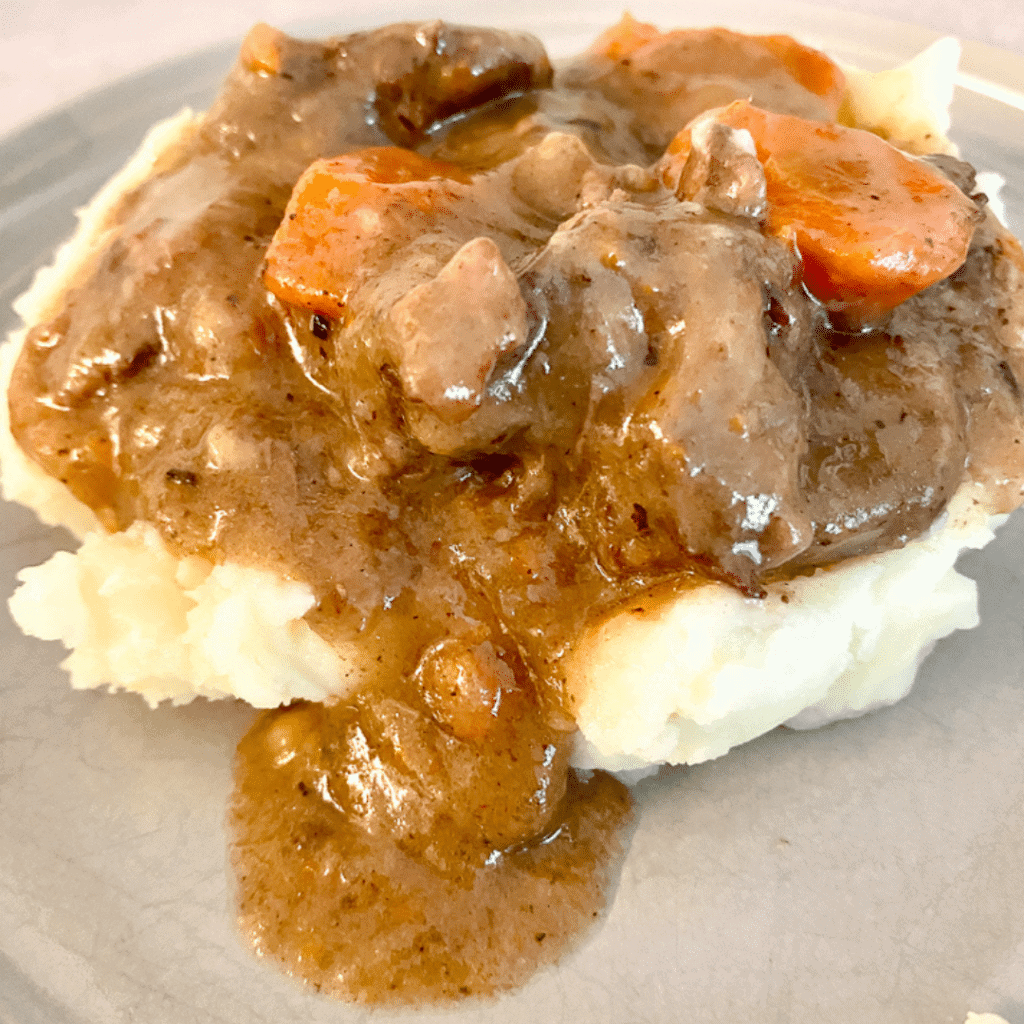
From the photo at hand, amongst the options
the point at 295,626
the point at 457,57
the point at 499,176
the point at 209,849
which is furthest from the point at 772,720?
the point at 457,57

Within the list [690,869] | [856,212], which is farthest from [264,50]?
[690,869]

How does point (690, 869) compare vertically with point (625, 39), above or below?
below

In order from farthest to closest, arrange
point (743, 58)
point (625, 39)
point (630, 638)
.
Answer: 1. point (625, 39)
2. point (743, 58)
3. point (630, 638)

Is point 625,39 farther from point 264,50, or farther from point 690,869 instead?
point 690,869

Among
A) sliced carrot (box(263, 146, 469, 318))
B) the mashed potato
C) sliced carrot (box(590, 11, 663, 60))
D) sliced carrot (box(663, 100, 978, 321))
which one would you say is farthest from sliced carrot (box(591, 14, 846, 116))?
the mashed potato

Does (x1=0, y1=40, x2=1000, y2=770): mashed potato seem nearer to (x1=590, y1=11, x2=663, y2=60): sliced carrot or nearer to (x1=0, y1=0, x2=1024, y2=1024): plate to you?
(x1=0, y1=0, x2=1024, y2=1024): plate

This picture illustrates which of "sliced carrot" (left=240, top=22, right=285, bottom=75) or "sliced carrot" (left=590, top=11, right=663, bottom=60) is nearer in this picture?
"sliced carrot" (left=240, top=22, right=285, bottom=75)
